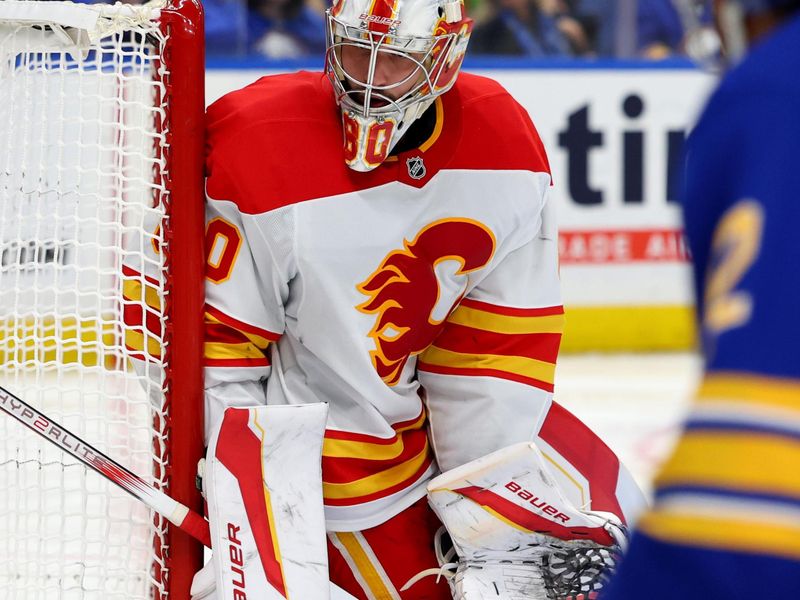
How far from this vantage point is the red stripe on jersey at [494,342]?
167 cm

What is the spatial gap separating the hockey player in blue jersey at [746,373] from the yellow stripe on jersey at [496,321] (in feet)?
3.36

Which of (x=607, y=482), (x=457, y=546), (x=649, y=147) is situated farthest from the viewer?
(x=649, y=147)

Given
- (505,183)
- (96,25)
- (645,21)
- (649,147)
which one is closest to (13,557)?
(96,25)

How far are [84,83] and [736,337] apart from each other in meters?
1.13

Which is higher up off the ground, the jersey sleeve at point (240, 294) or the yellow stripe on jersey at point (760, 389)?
the yellow stripe on jersey at point (760, 389)

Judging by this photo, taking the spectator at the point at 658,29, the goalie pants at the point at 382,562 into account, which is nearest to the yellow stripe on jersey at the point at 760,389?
the goalie pants at the point at 382,562

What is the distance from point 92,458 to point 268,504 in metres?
0.23

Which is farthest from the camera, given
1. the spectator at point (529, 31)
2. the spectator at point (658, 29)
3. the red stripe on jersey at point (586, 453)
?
the spectator at point (658, 29)

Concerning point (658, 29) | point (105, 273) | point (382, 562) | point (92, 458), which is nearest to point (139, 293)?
point (105, 273)

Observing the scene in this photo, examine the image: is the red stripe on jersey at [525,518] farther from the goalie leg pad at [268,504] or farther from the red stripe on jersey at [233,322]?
the red stripe on jersey at [233,322]

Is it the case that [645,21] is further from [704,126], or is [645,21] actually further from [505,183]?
[704,126]

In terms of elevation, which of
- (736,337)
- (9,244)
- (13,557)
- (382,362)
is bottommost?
(13,557)

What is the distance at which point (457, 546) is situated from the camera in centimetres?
168

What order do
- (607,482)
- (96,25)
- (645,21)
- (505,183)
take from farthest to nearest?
1. (645,21)
2. (607,482)
3. (505,183)
4. (96,25)
